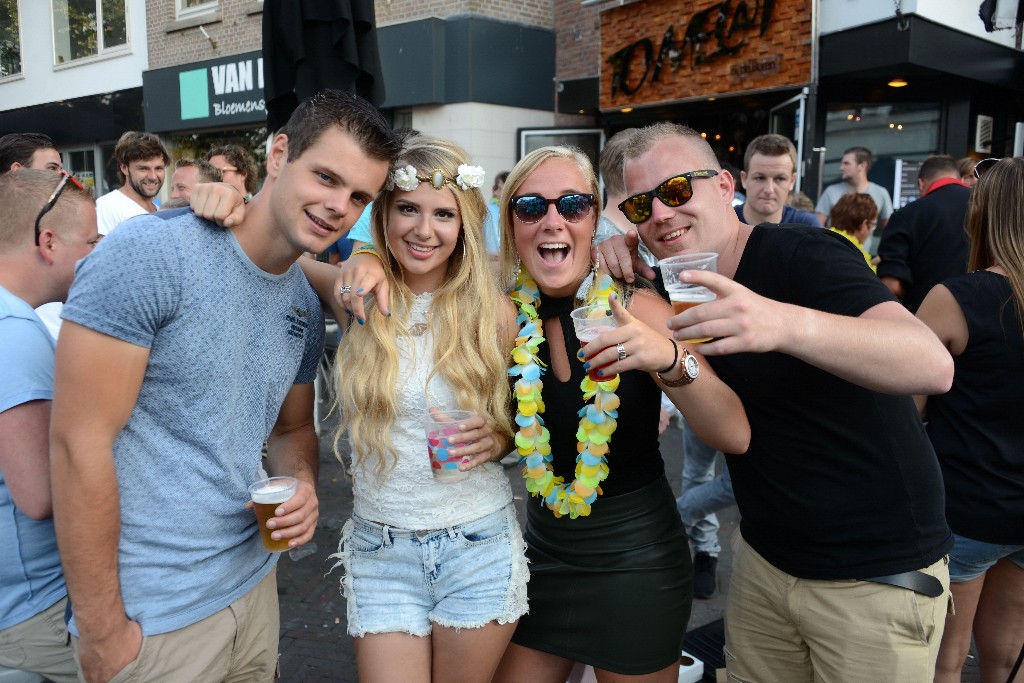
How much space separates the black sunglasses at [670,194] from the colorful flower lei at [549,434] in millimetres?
251

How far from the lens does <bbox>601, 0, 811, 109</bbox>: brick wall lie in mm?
8758

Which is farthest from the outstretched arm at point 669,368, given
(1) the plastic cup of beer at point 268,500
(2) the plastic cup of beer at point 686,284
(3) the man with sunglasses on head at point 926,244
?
(3) the man with sunglasses on head at point 926,244

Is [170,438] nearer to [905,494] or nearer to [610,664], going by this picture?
[610,664]

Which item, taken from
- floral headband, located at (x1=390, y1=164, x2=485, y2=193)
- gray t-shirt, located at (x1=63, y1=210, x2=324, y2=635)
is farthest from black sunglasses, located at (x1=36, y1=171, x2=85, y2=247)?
floral headband, located at (x1=390, y1=164, x2=485, y2=193)

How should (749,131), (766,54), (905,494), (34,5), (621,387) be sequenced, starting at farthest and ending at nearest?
(34,5) → (749,131) → (766,54) → (621,387) → (905,494)

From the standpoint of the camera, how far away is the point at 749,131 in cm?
1069

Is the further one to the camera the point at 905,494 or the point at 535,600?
the point at 535,600

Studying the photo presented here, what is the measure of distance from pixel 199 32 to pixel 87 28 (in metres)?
3.84

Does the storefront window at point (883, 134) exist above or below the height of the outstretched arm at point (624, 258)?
above

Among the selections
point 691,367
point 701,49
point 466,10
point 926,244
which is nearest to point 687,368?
point 691,367

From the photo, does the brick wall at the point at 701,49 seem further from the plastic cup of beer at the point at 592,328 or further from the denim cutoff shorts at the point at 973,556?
the plastic cup of beer at the point at 592,328

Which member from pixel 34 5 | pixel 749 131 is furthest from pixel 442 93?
pixel 34 5

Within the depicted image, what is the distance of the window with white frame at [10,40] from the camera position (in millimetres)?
16875

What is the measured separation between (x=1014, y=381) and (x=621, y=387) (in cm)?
142
